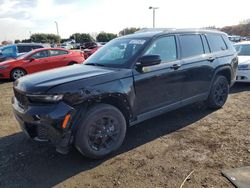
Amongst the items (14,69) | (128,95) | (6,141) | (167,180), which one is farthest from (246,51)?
(14,69)

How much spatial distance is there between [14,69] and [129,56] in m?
8.63

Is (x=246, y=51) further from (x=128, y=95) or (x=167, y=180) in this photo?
(x=167, y=180)

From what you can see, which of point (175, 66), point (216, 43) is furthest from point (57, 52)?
point (175, 66)

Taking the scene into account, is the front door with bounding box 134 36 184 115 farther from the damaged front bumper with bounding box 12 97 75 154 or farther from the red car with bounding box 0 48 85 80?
the red car with bounding box 0 48 85 80

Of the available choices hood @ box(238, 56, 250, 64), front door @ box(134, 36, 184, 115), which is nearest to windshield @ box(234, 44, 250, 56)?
hood @ box(238, 56, 250, 64)

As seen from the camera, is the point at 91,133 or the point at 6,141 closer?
the point at 91,133

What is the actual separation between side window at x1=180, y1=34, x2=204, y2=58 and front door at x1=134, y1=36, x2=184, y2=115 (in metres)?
0.23

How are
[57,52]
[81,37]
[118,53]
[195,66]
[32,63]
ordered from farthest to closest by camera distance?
[81,37] < [57,52] < [32,63] < [195,66] < [118,53]

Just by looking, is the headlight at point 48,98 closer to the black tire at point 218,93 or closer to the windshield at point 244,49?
the black tire at point 218,93

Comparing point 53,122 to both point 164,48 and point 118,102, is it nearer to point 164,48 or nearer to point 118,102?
point 118,102

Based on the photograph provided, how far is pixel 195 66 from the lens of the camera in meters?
5.16

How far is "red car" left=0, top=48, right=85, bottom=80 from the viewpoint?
1145 centimetres

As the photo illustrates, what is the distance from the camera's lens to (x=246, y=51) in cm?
947

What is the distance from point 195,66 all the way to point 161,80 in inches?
40.8
